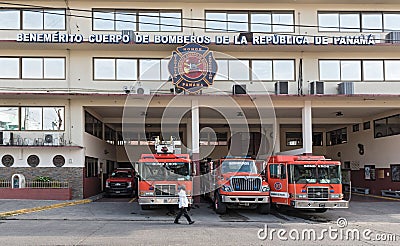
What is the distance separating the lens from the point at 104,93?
2716 centimetres

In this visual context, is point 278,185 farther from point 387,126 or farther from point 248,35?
point 387,126

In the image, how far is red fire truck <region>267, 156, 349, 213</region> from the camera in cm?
1941

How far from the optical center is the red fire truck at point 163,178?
19672 millimetres

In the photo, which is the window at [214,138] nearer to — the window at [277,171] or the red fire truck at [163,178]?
the window at [277,171]

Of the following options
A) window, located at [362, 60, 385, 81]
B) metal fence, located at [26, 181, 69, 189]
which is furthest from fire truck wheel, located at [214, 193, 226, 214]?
window, located at [362, 60, 385, 81]

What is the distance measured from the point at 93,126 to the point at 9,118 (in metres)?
5.15

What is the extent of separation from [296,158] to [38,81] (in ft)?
49.1

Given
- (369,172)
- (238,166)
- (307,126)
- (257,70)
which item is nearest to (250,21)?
(257,70)

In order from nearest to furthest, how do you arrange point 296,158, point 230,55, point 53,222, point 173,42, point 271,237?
point 271,237
point 53,222
point 296,158
point 173,42
point 230,55

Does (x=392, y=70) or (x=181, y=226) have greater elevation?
(x=392, y=70)

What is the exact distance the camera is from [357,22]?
1136 inches

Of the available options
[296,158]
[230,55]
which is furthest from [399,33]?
[296,158]

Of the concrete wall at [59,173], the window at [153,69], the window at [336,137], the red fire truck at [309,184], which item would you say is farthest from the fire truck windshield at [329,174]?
the window at [336,137]

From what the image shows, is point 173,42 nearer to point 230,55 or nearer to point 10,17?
point 230,55
